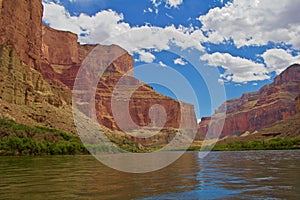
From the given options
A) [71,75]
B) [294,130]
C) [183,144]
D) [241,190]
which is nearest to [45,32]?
[71,75]

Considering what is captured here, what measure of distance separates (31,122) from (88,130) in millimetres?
24633

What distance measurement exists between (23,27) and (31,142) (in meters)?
76.8

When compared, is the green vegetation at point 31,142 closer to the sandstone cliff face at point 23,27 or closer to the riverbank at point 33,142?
the riverbank at point 33,142

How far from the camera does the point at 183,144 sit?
183 metres

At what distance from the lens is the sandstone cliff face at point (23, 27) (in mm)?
108375

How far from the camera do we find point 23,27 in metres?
118

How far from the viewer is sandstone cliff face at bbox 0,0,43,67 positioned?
10838 centimetres

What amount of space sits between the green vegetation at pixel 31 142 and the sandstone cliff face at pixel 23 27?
4917 cm

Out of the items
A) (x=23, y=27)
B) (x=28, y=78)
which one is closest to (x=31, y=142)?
(x=28, y=78)

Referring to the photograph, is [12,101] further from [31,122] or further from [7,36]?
[7,36]

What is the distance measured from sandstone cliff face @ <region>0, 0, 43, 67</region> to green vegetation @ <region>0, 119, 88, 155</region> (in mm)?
49173

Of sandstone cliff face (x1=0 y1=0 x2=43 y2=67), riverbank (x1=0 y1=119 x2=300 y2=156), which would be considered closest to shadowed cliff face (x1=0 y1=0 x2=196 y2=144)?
sandstone cliff face (x1=0 y1=0 x2=43 y2=67)

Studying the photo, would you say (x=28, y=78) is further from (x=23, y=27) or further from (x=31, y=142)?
(x=31, y=142)

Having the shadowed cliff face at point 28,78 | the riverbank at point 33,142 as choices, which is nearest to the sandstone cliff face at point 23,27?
the shadowed cliff face at point 28,78
